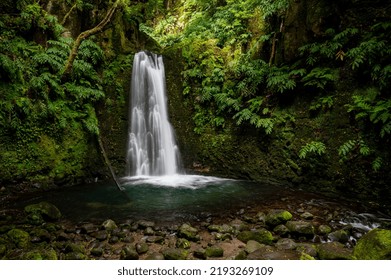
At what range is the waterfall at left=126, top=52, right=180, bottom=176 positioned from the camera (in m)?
8.59

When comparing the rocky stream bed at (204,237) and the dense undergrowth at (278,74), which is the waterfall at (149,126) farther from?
the rocky stream bed at (204,237)

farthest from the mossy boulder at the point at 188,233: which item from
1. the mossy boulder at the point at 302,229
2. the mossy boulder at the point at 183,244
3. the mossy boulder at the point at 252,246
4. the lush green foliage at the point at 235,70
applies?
the lush green foliage at the point at 235,70

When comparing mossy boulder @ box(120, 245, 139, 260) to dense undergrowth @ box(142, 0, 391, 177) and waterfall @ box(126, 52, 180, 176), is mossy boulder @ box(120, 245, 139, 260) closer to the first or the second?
dense undergrowth @ box(142, 0, 391, 177)

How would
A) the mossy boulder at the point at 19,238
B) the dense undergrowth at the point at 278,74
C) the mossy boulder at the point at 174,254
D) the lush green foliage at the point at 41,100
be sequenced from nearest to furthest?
1. the mossy boulder at the point at 174,254
2. the mossy boulder at the point at 19,238
3. the dense undergrowth at the point at 278,74
4. the lush green foliage at the point at 41,100

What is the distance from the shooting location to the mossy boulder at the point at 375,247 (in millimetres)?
2621

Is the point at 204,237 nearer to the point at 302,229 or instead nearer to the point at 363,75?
the point at 302,229

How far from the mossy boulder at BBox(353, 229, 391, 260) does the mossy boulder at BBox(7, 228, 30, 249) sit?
435 cm

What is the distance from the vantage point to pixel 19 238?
3.50m

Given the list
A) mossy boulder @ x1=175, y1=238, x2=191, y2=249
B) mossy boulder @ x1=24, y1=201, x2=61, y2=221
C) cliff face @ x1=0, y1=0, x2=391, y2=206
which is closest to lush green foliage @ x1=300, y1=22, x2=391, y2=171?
cliff face @ x1=0, y1=0, x2=391, y2=206

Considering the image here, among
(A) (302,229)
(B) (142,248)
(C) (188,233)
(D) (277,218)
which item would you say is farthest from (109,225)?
(A) (302,229)

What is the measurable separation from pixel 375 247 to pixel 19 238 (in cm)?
460

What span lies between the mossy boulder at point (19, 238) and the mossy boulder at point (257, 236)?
312 centimetres

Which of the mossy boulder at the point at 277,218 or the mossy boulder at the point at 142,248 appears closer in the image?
the mossy boulder at the point at 142,248

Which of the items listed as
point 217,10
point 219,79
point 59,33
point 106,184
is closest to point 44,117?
point 106,184
